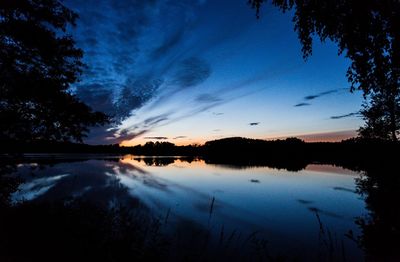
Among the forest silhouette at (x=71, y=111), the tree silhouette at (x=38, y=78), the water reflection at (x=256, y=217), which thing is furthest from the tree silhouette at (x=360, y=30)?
the tree silhouette at (x=38, y=78)

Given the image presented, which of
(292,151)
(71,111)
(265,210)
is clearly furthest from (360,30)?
(292,151)

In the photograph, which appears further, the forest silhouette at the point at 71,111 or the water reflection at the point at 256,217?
the water reflection at the point at 256,217

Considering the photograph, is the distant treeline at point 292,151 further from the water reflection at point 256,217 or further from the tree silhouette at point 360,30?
the tree silhouette at point 360,30

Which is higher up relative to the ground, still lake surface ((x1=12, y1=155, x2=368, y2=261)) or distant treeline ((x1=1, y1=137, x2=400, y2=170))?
distant treeline ((x1=1, y1=137, x2=400, y2=170))

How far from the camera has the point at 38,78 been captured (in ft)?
36.7

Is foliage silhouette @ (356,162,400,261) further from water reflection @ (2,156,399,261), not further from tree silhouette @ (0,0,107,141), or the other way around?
tree silhouette @ (0,0,107,141)

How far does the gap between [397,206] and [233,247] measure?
42.7 ft

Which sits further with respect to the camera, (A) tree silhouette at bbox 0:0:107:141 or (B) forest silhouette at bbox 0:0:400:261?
(A) tree silhouette at bbox 0:0:107:141

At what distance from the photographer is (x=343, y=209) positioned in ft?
62.5

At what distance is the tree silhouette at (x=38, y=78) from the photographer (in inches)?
417

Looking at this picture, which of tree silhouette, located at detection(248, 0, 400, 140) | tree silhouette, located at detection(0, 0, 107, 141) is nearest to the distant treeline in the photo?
tree silhouette, located at detection(0, 0, 107, 141)

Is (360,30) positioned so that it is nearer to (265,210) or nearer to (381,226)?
(381,226)

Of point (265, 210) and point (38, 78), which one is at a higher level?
point (38, 78)

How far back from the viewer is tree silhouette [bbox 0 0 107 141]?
10586 mm
